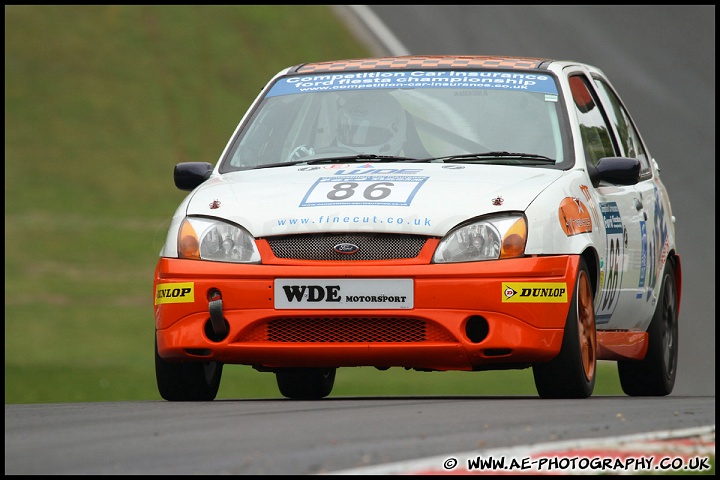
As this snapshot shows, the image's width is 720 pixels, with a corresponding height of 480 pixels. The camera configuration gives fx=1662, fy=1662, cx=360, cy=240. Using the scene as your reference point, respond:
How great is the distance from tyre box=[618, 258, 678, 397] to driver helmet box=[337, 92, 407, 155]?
2.12 metres

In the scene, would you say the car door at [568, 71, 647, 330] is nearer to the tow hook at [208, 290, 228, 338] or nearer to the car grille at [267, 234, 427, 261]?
the car grille at [267, 234, 427, 261]

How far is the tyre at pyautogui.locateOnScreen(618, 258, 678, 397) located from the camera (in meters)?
10.1

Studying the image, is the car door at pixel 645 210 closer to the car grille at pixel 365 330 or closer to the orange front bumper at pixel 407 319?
the orange front bumper at pixel 407 319

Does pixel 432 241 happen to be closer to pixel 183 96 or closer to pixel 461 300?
pixel 461 300

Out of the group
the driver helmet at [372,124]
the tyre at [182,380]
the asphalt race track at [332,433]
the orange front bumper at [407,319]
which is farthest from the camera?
the driver helmet at [372,124]

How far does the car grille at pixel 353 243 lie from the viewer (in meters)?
7.87

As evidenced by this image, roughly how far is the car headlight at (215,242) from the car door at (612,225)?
1.87m

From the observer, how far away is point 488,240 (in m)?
7.89

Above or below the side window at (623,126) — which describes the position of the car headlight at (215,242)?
below

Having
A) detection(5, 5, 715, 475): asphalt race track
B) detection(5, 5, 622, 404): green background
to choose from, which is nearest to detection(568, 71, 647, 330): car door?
detection(5, 5, 715, 475): asphalt race track

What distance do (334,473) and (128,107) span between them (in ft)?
122

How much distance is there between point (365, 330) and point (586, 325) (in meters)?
1.21

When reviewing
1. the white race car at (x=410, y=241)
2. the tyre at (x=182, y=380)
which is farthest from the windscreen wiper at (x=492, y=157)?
the tyre at (x=182, y=380)

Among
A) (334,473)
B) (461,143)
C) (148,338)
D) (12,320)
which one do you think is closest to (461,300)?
(461,143)
